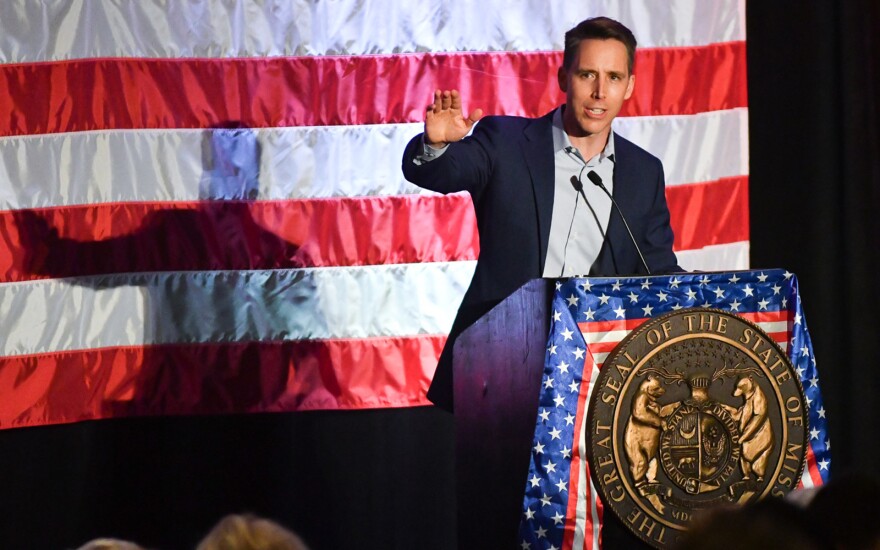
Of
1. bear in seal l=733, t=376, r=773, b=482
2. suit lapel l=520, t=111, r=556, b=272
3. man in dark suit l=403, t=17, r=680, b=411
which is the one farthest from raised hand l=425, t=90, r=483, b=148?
bear in seal l=733, t=376, r=773, b=482

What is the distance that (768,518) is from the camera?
0.97 meters

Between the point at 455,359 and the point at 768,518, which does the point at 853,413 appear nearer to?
the point at 455,359

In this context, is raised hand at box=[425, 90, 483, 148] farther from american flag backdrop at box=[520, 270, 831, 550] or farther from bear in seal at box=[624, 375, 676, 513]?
bear in seal at box=[624, 375, 676, 513]

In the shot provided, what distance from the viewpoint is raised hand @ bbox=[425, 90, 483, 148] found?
2500 mm

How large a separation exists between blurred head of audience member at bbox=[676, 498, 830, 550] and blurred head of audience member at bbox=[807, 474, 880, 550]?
15 centimetres

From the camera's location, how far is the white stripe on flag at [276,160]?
3.67 m

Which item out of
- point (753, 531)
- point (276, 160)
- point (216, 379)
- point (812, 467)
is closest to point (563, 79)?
point (276, 160)

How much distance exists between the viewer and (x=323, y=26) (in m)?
3.79

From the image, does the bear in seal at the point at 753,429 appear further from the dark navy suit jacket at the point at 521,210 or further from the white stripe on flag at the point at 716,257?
the white stripe on flag at the point at 716,257

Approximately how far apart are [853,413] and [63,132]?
3.20 meters

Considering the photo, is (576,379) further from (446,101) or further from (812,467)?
(446,101)

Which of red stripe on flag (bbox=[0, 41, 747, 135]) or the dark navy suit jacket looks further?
red stripe on flag (bbox=[0, 41, 747, 135])

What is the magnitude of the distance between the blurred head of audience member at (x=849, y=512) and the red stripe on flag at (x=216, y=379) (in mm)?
Result: 2564

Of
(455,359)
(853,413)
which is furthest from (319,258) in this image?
(853,413)
